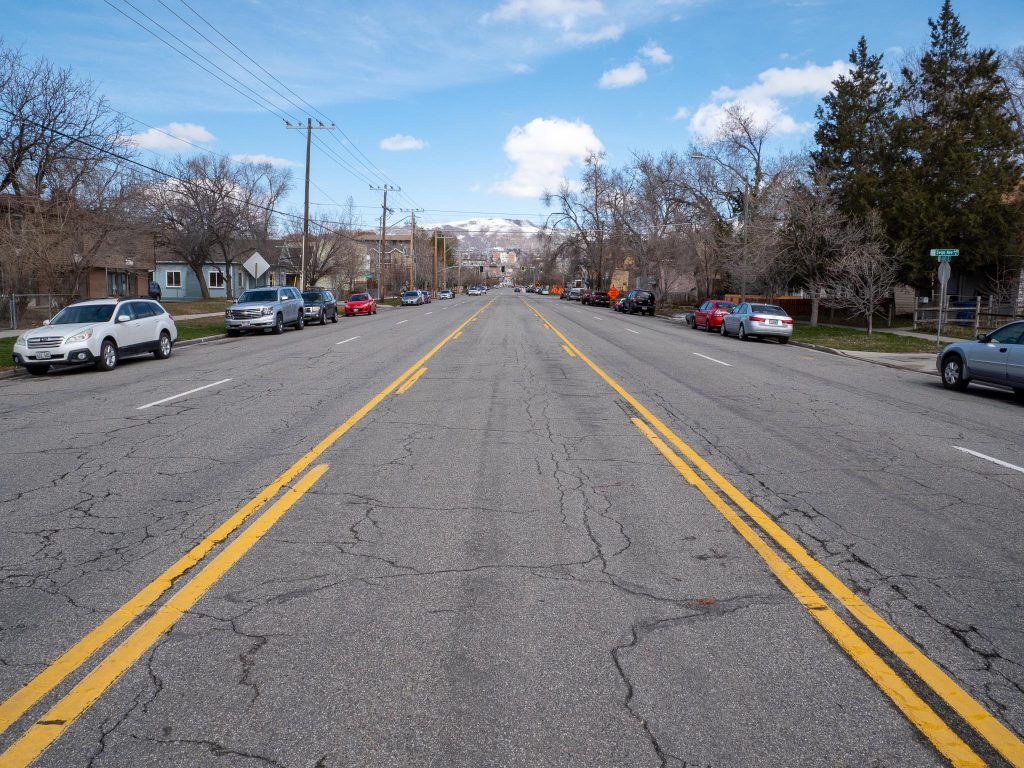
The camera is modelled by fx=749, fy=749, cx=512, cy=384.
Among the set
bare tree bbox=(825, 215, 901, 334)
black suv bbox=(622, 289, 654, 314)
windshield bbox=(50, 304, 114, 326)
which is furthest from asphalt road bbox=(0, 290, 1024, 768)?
black suv bbox=(622, 289, 654, 314)

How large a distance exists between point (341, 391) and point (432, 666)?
375 inches

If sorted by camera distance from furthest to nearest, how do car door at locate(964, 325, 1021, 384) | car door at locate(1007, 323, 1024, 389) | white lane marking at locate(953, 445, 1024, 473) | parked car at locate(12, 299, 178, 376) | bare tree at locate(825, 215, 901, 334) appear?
bare tree at locate(825, 215, 901, 334) < parked car at locate(12, 299, 178, 376) < car door at locate(964, 325, 1021, 384) < car door at locate(1007, 323, 1024, 389) < white lane marking at locate(953, 445, 1024, 473)

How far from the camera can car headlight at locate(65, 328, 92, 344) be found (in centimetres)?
1612

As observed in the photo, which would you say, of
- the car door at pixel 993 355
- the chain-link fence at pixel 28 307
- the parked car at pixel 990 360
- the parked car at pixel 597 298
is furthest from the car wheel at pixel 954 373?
the parked car at pixel 597 298

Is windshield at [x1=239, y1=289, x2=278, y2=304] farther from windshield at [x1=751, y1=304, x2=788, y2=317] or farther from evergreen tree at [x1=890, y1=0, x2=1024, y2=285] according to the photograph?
evergreen tree at [x1=890, y1=0, x2=1024, y2=285]

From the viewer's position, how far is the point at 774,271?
42.0 m

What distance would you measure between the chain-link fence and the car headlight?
1102 cm

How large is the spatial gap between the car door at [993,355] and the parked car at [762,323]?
13327mm

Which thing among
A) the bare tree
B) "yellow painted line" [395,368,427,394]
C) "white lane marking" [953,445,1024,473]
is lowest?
"white lane marking" [953,445,1024,473]

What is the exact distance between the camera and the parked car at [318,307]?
35403 millimetres

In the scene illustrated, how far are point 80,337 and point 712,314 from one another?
25860 mm

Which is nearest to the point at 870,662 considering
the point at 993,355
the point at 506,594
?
the point at 506,594

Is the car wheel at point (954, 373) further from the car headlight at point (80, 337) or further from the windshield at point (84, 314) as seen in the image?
the windshield at point (84, 314)

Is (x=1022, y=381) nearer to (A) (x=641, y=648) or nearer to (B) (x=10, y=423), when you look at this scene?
(A) (x=641, y=648)
